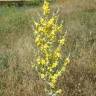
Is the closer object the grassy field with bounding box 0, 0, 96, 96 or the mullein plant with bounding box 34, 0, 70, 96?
the mullein plant with bounding box 34, 0, 70, 96

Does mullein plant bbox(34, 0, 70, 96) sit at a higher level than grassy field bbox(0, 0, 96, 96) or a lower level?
higher

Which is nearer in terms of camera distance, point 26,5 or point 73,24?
point 73,24

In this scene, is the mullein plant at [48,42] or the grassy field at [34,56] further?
the grassy field at [34,56]

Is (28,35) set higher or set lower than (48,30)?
lower

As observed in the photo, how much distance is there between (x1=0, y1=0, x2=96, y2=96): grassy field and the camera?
696 centimetres

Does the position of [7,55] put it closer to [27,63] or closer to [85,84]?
[27,63]

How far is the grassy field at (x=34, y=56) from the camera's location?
22.9 ft

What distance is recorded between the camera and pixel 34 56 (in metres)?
8.56

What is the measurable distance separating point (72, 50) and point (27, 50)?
43.2 inches

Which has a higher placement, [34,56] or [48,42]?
[48,42]

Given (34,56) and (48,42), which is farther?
(34,56)

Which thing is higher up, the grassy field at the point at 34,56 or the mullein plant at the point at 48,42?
the mullein plant at the point at 48,42

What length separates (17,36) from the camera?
1112 centimetres

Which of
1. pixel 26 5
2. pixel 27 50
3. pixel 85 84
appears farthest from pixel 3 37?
pixel 26 5
